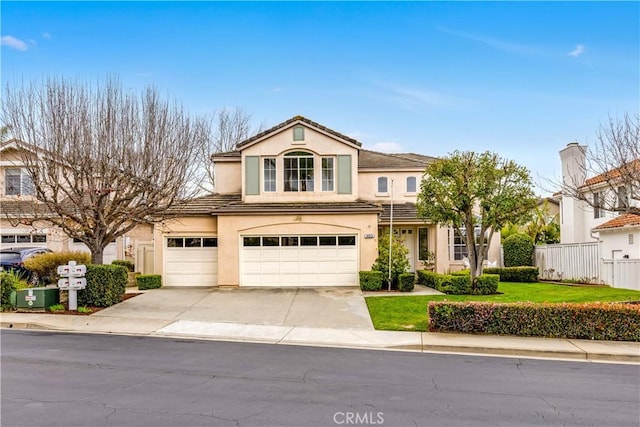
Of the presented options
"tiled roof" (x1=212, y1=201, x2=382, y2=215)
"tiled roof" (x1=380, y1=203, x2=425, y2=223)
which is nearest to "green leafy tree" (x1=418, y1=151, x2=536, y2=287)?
"tiled roof" (x1=212, y1=201, x2=382, y2=215)

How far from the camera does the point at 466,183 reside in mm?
18500

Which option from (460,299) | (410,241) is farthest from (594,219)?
(460,299)

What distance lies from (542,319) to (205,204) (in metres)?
15.4

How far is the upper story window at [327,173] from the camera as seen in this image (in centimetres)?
2267

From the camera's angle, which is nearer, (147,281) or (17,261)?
(147,281)

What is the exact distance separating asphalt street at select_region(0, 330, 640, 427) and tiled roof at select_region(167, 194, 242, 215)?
1035 centimetres

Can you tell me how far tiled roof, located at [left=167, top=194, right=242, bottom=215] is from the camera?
2102 cm

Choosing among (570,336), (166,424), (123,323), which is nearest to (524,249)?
(570,336)

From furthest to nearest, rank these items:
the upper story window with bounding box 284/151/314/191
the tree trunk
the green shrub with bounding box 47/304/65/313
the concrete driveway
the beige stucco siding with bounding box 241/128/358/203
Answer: the upper story window with bounding box 284/151/314/191, the beige stucco siding with bounding box 241/128/358/203, the tree trunk, the green shrub with bounding box 47/304/65/313, the concrete driveway

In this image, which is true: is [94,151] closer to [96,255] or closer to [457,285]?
[96,255]

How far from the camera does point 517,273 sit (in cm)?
2459

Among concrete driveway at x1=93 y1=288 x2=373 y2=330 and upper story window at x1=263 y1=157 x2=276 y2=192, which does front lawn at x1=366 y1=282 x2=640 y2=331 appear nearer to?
concrete driveway at x1=93 y1=288 x2=373 y2=330

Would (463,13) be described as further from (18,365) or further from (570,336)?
(18,365)

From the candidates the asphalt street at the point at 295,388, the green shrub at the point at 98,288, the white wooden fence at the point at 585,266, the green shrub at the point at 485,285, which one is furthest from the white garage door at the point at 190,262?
the white wooden fence at the point at 585,266
